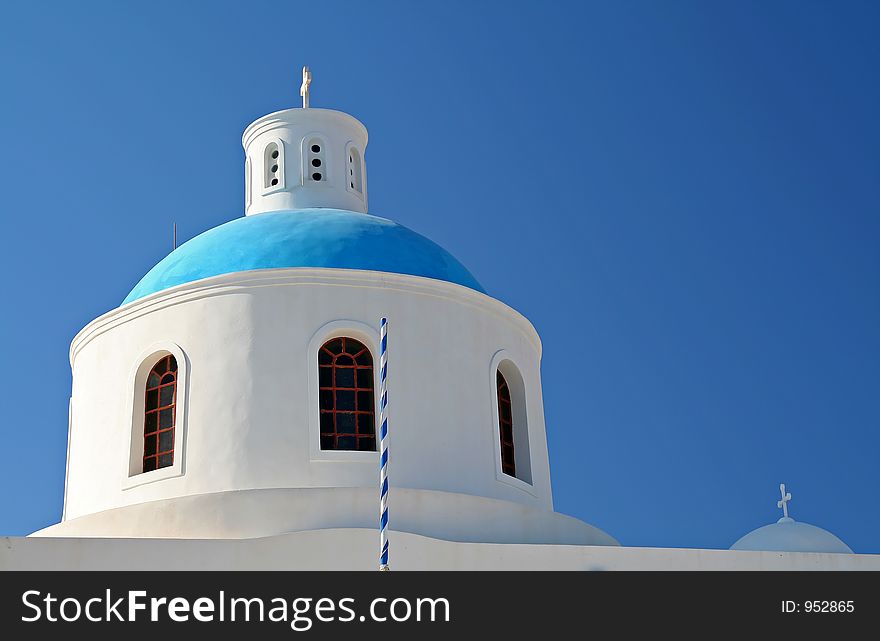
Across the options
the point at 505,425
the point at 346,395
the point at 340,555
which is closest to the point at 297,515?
Answer: the point at 340,555

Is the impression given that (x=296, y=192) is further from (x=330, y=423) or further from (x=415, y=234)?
(x=330, y=423)

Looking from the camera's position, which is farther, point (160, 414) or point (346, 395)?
point (160, 414)

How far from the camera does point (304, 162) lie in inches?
704

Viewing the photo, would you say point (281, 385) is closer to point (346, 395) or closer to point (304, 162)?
point (346, 395)

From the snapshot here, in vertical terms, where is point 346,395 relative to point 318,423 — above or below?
above

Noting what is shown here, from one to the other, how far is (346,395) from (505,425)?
228cm

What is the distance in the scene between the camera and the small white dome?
1558 cm

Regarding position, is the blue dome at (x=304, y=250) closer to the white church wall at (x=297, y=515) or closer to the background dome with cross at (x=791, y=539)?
the white church wall at (x=297, y=515)

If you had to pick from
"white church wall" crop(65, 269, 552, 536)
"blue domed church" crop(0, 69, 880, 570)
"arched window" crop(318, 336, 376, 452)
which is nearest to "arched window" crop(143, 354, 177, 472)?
"blue domed church" crop(0, 69, 880, 570)

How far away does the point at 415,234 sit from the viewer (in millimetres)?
16750

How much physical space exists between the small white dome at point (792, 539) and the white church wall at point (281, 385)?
8.90 ft
